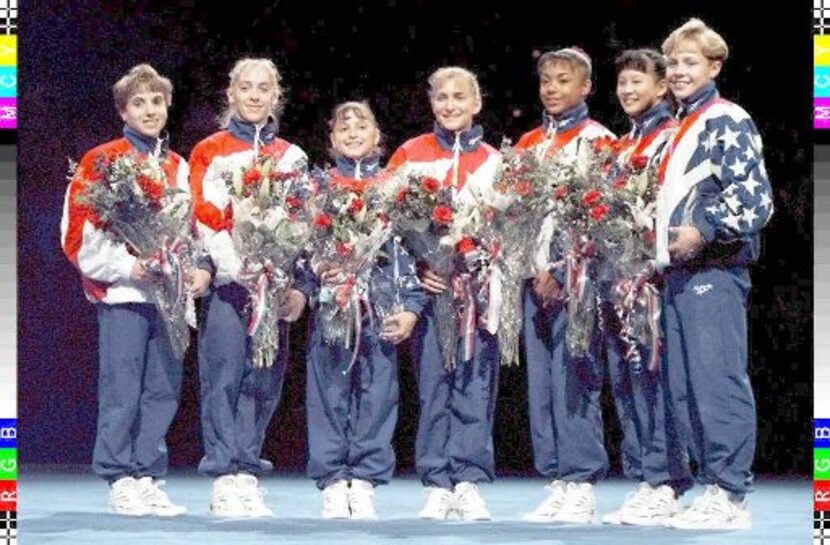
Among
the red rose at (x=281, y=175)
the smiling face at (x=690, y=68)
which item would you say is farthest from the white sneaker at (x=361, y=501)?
the smiling face at (x=690, y=68)

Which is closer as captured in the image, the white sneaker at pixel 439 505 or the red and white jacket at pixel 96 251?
the white sneaker at pixel 439 505

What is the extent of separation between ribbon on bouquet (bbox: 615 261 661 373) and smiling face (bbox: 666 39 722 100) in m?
0.73

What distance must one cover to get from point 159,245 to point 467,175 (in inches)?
53.6

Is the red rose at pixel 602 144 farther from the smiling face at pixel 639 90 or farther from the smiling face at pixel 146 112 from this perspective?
the smiling face at pixel 146 112

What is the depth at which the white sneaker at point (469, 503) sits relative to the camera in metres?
6.75

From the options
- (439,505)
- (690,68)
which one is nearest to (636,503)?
(439,505)

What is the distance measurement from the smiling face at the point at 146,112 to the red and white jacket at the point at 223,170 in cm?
22

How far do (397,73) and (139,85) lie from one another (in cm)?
141

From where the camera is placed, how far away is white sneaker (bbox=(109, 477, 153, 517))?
6883mm

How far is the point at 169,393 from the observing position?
7.05m

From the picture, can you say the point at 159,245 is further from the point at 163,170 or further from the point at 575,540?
the point at 575,540

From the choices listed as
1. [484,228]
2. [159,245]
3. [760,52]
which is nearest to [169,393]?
[159,245]

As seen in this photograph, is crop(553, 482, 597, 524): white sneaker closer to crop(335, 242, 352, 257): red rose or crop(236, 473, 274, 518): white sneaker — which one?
crop(236, 473, 274, 518): white sneaker

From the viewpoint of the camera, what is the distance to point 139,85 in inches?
283
